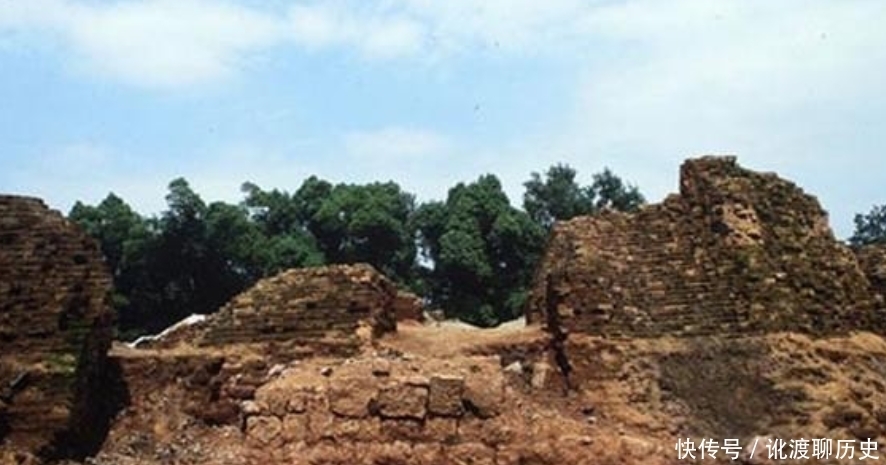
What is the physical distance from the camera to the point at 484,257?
102ft

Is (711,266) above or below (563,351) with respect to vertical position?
above

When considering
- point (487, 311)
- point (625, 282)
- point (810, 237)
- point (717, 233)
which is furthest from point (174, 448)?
point (487, 311)

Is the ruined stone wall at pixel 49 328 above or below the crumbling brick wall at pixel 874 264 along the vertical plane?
below

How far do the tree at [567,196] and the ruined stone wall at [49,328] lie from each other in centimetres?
2348

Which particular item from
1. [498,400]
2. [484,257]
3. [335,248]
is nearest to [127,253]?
[335,248]

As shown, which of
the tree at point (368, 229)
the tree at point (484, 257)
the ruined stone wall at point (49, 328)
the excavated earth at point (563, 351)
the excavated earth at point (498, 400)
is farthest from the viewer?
the tree at point (368, 229)

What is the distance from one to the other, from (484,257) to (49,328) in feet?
67.6

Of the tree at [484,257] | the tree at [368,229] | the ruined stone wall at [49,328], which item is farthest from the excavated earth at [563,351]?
the tree at [368,229]

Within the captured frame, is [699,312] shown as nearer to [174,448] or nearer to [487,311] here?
[174,448]

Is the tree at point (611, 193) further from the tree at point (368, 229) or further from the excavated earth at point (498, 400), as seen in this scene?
the excavated earth at point (498, 400)

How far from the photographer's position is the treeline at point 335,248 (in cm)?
3102

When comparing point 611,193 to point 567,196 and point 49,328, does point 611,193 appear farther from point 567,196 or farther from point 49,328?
point 49,328

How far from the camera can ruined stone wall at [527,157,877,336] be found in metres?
11.6

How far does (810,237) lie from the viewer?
41.4 ft
